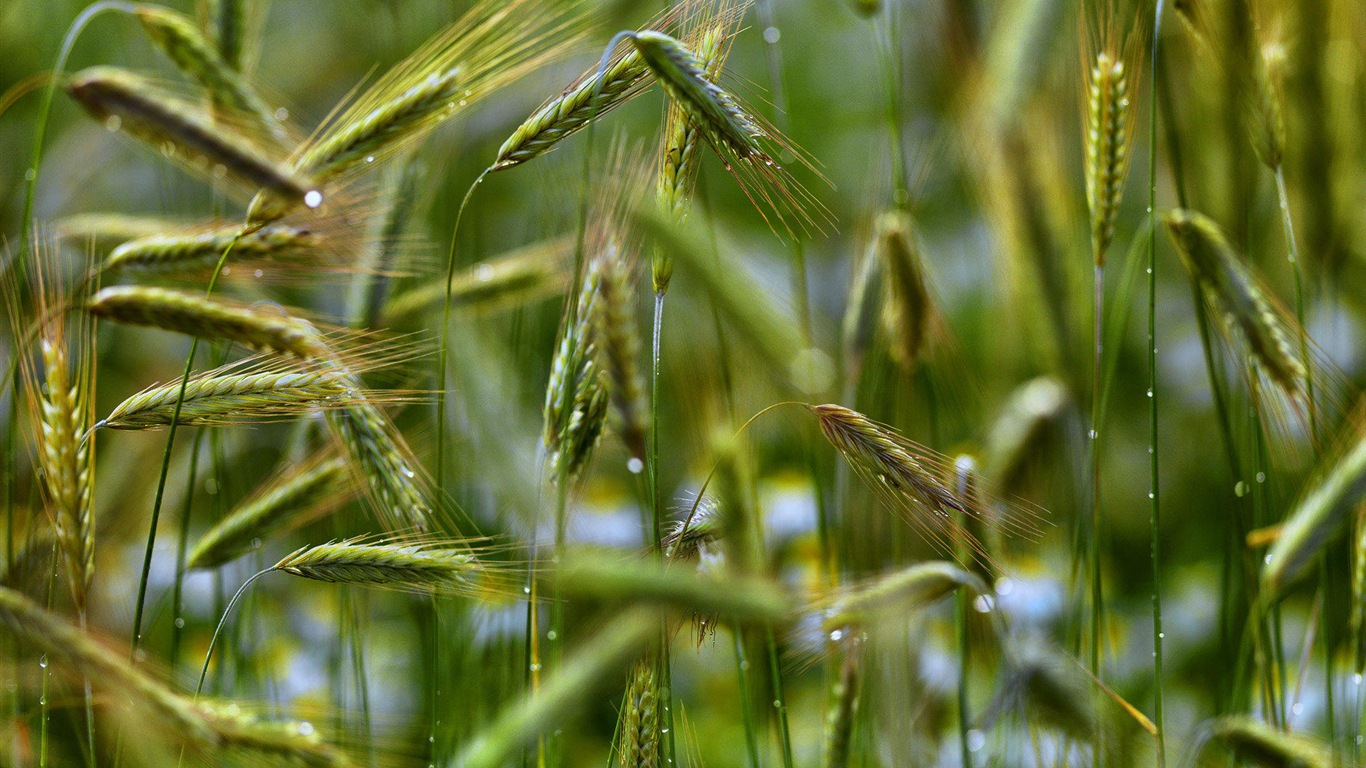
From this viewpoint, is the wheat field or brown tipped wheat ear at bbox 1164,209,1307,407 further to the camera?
brown tipped wheat ear at bbox 1164,209,1307,407

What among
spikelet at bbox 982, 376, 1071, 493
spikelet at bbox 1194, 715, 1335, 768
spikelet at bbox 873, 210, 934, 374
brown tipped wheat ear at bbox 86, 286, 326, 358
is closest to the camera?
spikelet at bbox 1194, 715, 1335, 768

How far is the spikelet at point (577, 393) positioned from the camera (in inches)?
21.7

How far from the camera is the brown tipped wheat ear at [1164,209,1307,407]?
654 millimetres

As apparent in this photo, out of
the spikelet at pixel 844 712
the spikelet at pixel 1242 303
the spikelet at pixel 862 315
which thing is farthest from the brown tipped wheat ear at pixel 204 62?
the spikelet at pixel 1242 303

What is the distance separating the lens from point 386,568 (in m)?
0.53

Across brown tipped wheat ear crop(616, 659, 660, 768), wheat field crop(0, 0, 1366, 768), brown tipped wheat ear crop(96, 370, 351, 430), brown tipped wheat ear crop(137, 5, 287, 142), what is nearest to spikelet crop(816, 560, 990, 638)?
wheat field crop(0, 0, 1366, 768)

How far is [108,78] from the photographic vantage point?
675mm

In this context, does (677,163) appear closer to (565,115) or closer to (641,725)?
(565,115)

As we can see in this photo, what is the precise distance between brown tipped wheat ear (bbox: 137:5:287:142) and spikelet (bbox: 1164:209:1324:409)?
0.69 meters

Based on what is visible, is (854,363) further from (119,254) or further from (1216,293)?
(119,254)

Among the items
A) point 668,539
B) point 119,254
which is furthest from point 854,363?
point 119,254

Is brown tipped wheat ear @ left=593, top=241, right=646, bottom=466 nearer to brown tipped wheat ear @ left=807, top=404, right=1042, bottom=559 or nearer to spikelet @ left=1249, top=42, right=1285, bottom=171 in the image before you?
brown tipped wheat ear @ left=807, top=404, right=1042, bottom=559

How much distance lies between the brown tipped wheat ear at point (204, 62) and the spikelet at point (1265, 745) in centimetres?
76

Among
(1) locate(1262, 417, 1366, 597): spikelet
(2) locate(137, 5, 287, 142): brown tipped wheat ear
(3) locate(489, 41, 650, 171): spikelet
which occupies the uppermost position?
(2) locate(137, 5, 287, 142): brown tipped wheat ear
